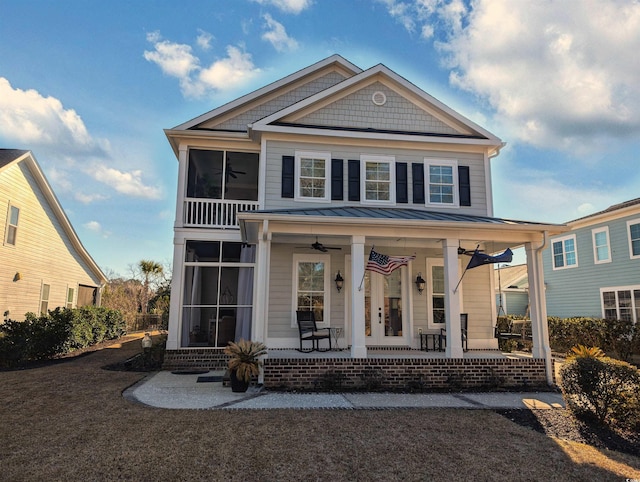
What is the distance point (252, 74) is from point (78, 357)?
10.3 m

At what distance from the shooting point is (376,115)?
36.8ft

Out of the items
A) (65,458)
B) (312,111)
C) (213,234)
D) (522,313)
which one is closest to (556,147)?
(312,111)

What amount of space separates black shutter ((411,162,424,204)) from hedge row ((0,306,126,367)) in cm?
1091

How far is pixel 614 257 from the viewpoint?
610 inches

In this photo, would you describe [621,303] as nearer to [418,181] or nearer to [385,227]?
[418,181]

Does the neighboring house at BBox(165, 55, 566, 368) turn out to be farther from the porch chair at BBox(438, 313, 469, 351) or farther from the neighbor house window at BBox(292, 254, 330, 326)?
the porch chair at BBox(438, 313, 469, 351)

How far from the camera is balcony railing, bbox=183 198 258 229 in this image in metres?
10.8

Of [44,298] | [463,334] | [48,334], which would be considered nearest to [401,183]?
[463,334]

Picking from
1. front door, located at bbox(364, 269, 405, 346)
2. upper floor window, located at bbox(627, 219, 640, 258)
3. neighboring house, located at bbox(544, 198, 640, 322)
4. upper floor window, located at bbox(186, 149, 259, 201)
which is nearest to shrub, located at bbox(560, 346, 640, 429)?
front door, located at bbox(364, 269, 405, 346)

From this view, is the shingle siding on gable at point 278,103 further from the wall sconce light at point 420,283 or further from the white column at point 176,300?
the wall sconce light at point 420,283

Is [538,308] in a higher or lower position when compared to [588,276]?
lower

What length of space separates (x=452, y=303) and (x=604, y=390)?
10.2 feet

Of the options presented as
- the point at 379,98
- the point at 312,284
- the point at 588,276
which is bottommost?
the point at 312,284

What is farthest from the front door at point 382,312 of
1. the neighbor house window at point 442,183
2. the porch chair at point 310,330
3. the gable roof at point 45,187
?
the gable roof at point 45,187
